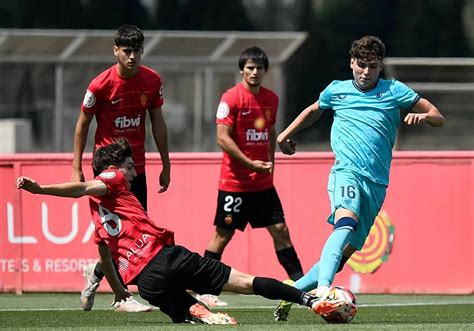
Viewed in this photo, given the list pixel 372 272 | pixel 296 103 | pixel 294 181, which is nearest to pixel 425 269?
pixel 372 272

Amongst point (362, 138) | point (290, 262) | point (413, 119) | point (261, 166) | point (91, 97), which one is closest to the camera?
point (413, 119)

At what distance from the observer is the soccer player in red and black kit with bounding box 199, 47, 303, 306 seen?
1192 centimetres

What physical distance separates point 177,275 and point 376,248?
178 inches

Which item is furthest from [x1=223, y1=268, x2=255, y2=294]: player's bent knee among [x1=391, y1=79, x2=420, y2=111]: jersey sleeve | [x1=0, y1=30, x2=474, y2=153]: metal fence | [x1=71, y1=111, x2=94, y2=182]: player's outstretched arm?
[x1=0, y1=30, x2=474, y2=153]: metal fence

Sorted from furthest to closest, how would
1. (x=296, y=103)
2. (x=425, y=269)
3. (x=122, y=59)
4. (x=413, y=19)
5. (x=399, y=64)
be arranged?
1. (x=413, y=19)
2. (x=296, y=103)
3. (x=399, y=64)
4. (x=425, y=269)
5. (x=122, y=59)

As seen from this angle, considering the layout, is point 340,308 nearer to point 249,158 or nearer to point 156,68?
point 249,158

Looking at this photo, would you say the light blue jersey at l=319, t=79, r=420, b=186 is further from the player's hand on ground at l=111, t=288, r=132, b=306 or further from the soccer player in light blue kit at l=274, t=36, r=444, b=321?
the player's hand on ground at l=111, t=288, r=132, b=306

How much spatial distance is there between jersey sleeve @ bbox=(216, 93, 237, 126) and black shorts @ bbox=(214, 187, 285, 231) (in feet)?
2.03

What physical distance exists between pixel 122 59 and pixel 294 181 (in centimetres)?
312

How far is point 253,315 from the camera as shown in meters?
10.7

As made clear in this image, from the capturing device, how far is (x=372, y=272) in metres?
13.2

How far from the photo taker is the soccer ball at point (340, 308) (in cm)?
887

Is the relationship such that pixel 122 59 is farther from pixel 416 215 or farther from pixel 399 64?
pixel 399 64

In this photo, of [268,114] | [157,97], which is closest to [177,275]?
[157,97]
